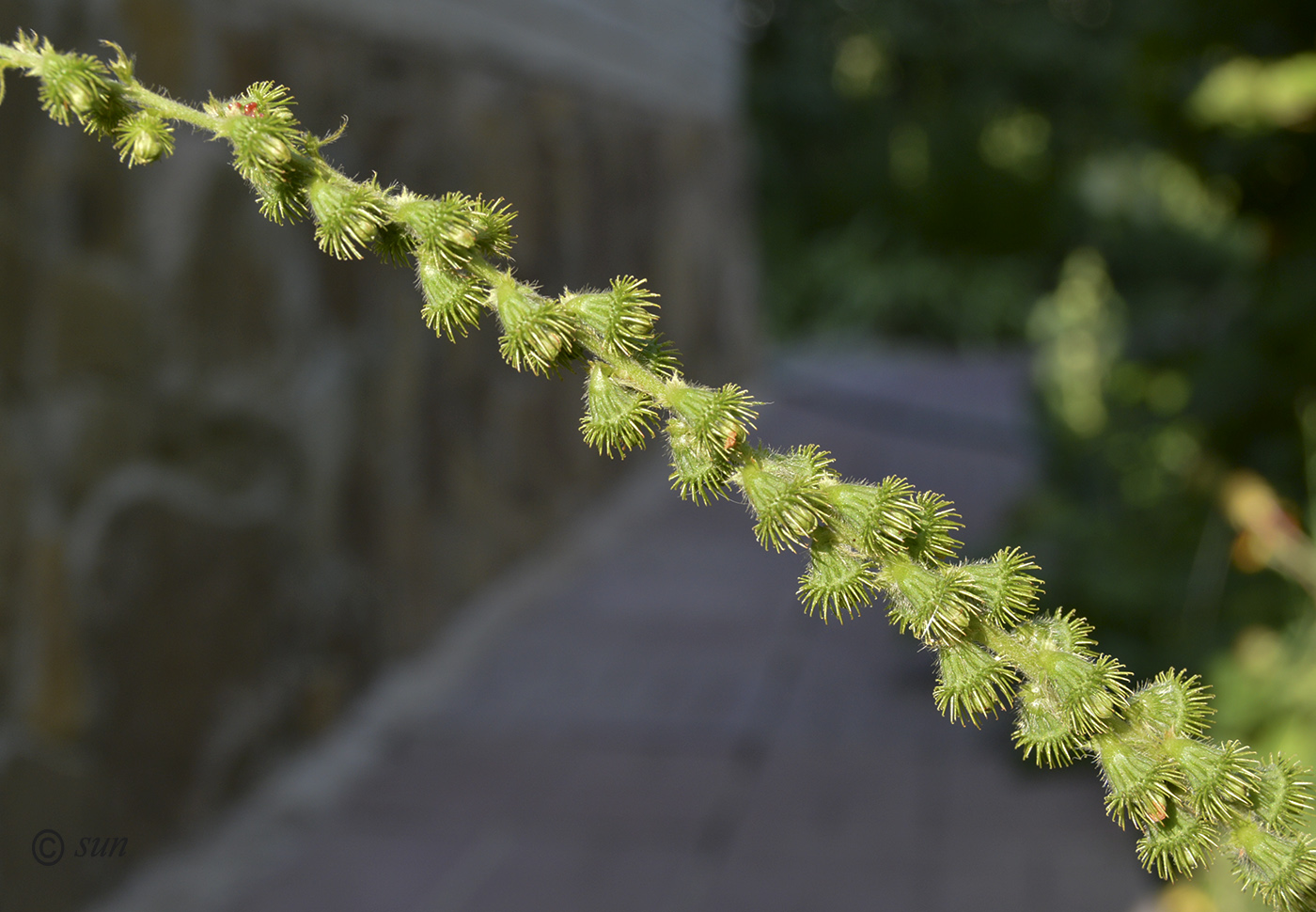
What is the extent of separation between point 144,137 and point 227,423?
3.18 metres

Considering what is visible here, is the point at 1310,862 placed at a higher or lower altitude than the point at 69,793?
lower

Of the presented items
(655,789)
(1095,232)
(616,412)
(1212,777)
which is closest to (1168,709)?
(1212,777)

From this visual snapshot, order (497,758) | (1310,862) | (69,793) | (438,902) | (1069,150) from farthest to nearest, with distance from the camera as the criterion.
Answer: (1069,150) < (497,758) < (438,902) < (69,793) < (1310,862)

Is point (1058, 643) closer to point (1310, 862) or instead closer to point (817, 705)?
point (1310, 862)

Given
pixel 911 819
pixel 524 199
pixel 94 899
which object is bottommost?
pixel 94 899

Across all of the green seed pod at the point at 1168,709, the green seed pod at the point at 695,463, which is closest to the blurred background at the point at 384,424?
the green seed pod at the point at 1168,709

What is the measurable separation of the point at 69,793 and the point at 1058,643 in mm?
2914

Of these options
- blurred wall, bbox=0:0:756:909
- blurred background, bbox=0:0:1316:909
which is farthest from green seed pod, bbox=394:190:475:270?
blurred wall, bbox=0:0:756:909

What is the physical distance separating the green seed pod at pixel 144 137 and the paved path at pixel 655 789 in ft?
9.83

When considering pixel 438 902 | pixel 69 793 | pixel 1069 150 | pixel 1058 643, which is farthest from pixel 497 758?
pixel 1069 150

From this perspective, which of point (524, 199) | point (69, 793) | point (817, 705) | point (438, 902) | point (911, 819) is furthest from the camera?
→ point (524, 199)

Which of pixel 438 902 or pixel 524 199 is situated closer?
pixel 438 902

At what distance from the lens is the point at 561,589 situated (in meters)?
5.86

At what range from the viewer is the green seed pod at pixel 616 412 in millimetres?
499
